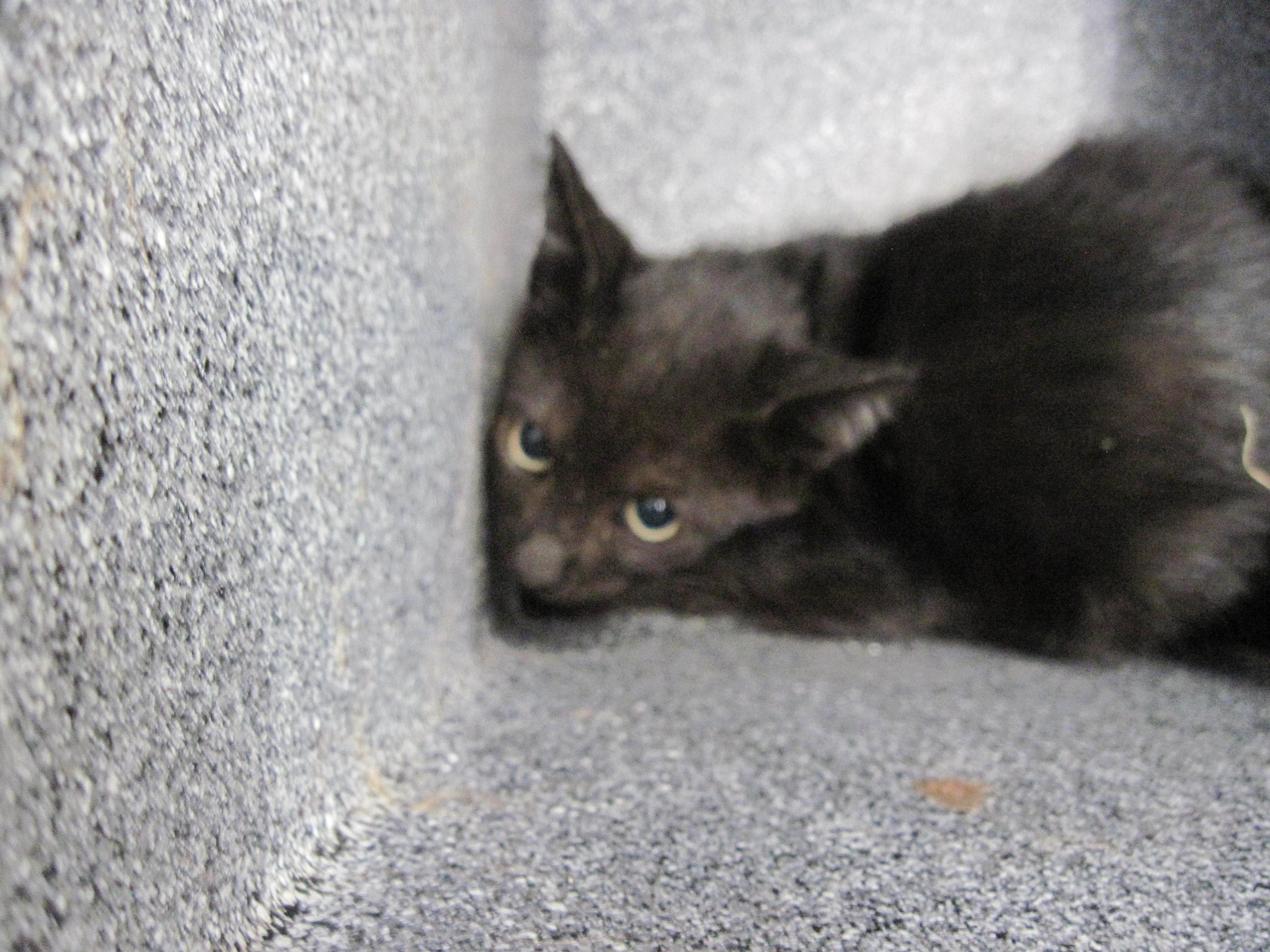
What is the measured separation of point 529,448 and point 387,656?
0.46m

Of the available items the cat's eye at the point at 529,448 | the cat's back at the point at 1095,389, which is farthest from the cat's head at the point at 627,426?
the cat's back at the point at 1095,389

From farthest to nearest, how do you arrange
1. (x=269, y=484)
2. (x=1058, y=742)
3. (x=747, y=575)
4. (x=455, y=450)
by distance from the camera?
(x=747, y=575)
(x=455, y=450)
(x=1058, y=742)
(x=269, y=484)

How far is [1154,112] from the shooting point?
1.17 meters

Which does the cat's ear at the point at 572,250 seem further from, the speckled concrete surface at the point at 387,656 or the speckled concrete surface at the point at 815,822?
the speckled concrete surface at the point at 815,822

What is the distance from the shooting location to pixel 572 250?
1192 millimetres

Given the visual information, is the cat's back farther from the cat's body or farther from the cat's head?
the cat's head

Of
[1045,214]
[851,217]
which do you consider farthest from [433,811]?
[851,217]

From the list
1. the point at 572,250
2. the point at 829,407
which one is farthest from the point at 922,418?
the point at 572,250

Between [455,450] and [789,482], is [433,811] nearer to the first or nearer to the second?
[455,450]

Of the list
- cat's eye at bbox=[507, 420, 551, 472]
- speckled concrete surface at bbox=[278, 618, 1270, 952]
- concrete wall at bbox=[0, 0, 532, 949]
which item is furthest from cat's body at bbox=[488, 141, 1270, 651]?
concrete wall at bbox=[0, 0, 532, 949]

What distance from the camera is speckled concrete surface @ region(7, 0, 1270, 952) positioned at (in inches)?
16.3

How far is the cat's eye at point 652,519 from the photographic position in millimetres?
1198

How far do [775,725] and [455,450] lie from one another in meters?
0.42

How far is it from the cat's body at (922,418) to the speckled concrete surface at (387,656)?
0.25 ft
